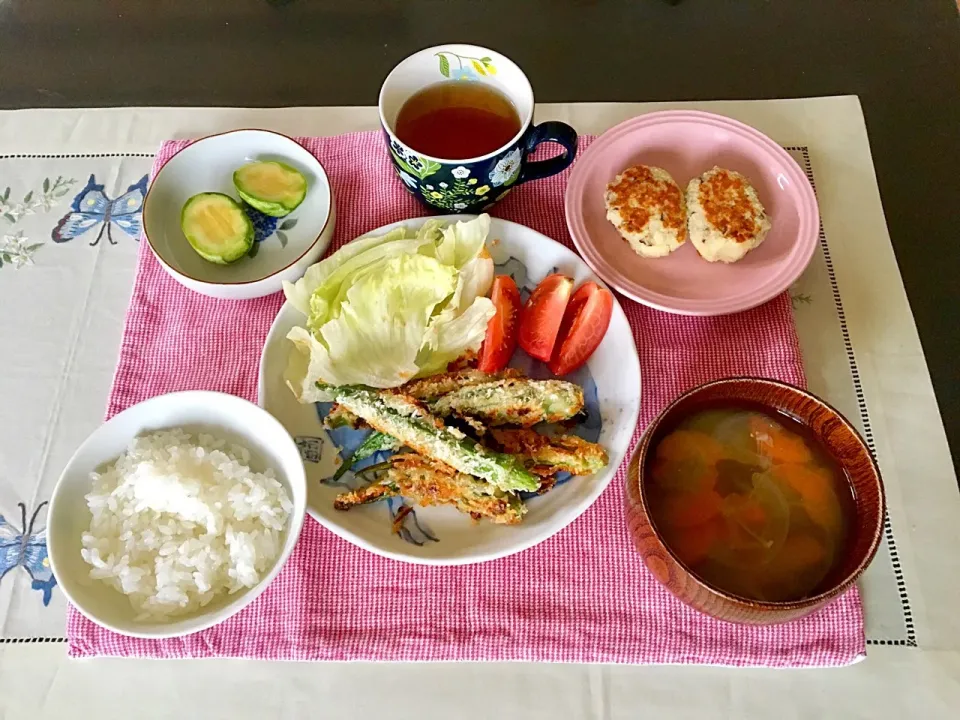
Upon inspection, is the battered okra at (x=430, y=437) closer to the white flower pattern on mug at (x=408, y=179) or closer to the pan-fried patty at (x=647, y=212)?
the white flower pattern on mug at (x=408, y=179)

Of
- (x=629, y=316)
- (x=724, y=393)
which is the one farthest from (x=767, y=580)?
(x=629, y=316)

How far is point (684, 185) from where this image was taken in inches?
52.9

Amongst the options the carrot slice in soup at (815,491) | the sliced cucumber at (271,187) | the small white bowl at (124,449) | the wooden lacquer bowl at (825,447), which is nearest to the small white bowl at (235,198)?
the sliced cucumber at (271,187)

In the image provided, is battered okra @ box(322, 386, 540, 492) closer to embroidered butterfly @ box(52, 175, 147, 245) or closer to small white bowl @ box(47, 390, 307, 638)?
small white bowl @ box(47, 390, 307, 638)

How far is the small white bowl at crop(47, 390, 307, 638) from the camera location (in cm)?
87

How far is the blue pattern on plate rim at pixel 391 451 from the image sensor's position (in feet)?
3.40

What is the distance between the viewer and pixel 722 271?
1.25m

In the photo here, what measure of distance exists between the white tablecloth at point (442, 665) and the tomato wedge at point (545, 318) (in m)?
0.47

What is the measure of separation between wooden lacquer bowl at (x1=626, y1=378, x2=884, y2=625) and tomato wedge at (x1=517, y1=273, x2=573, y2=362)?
282 millimetres

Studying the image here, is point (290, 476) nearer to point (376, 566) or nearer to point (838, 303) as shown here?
point (376, 566)

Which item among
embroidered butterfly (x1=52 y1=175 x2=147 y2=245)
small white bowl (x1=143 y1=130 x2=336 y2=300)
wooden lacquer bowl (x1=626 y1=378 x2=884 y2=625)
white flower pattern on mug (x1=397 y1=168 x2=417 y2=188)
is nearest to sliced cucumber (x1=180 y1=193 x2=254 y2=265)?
small white bowl (x1=143 y1=130 x2=336 y2=300)

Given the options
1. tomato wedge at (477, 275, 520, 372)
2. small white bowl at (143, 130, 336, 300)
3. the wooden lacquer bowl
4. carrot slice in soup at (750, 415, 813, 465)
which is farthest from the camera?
small white bowl at (143, 130, 336, 300)

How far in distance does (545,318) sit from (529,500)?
290 mm

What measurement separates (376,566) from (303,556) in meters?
0.11
